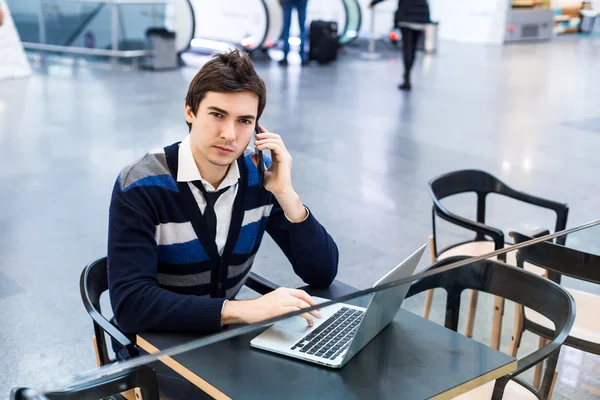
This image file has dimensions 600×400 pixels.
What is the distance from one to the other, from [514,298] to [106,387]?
132cm

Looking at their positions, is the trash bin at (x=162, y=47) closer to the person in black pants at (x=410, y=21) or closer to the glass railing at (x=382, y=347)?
the person in black pants at (x=410, y=21)

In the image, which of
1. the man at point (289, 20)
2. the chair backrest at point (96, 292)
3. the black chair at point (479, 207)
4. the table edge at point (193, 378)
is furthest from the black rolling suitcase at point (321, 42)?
the table edge at point (193, 378)

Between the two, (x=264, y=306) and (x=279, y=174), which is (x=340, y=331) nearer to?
(x=264, y=306)

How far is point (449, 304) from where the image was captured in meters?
2.01

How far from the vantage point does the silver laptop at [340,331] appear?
1446 millimetres

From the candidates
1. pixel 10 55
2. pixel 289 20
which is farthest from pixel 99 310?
pixel 289 20

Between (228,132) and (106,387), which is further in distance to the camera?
(228,132)

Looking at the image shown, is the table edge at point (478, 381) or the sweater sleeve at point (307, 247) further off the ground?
the sweater sleeve at point (307, 247)

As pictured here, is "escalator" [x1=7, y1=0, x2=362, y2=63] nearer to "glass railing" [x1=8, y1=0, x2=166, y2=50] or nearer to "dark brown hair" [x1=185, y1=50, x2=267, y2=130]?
"glass railing" [x1=8, y1=0, x2=166, y2=50]

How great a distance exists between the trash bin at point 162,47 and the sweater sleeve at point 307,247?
Answer: 8.47m

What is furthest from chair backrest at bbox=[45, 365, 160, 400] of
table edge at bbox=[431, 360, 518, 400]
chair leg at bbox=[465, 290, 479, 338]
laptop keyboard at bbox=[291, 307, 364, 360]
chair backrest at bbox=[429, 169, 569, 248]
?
chair backrest at bbox=[429, 169, 569, 248]

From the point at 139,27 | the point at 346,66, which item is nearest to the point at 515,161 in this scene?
the point at 346,66

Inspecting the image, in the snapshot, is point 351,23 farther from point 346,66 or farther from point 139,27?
point 139,27

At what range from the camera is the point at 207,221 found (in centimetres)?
202
